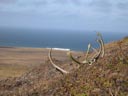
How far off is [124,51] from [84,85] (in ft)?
9.40

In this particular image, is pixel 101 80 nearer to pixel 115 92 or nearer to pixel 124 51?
pixel 115 92

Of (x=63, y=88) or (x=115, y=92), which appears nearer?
(x=115, y=92)

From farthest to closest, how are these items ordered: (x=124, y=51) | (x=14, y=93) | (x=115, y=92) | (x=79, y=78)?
(x=124, y=51) → (x=14, y=93) → (x=79, y=78) → (x=115, y=92)

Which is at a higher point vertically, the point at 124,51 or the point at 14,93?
the point at 124,51

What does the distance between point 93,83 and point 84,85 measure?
278 mm

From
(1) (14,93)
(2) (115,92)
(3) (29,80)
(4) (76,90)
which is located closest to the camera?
(2) (115,92)

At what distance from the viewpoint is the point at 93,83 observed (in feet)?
37.9

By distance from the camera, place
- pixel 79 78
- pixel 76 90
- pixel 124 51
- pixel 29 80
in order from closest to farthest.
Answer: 1. pixel 76 90
2. pixel 79 78
3. pixel 124 51
4. pixel 29 80

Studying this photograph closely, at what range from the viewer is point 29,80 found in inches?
613

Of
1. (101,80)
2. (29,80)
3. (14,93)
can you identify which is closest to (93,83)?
(101,80)

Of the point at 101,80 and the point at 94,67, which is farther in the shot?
the point at 94,67

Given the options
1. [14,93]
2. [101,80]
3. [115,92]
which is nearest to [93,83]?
[101,80]

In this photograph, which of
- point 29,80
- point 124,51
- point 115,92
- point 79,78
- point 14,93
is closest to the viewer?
point 115,92

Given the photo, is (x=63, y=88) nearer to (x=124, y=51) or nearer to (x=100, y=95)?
(x=100, y=95)
